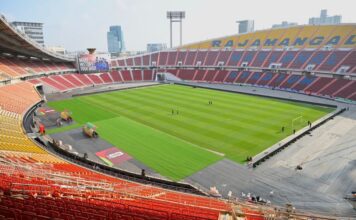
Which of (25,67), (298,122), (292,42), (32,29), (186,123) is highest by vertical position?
(32,29)

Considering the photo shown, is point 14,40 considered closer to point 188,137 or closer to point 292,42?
point 188,137

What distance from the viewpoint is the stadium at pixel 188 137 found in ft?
35.0

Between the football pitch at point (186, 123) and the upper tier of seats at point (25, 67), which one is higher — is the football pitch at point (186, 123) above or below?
below

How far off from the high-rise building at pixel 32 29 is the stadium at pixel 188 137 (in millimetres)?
112333

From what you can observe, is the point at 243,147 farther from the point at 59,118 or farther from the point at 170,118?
the point at 59,118

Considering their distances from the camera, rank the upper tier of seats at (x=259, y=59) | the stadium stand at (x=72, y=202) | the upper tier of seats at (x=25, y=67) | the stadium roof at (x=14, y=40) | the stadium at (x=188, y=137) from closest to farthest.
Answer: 1. the stadium stand at (x=72, y=202)
2. the stadium at (x=188, y=137)
3. the stadium roof at (x=14, y=40)
4. the upper tier of seats at (x=25, y=67)
5. the upper tier of seats at (x=259, y=59)

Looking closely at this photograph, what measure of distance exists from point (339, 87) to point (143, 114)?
38887mm

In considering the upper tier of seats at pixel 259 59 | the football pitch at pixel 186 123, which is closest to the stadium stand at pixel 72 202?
the football pitch at pixel 186 123

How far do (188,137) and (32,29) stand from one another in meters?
170

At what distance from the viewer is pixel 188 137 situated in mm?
27734

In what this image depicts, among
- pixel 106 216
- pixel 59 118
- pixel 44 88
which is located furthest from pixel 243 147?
pixel 44 88

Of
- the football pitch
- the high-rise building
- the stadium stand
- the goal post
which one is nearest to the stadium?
the stadium stand

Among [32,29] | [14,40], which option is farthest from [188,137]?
[32,29]

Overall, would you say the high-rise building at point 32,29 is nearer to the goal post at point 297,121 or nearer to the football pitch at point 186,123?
the football pitch at point 186,123
